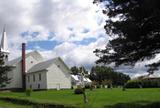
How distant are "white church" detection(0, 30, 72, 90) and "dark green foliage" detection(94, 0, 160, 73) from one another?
65.7 meters

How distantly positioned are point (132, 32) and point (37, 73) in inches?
2897

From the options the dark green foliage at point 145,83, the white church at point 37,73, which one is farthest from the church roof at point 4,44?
the dark green foliage at point 145,83

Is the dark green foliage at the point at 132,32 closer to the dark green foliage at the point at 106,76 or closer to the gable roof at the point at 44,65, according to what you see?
the gable roof at the point at 44,65

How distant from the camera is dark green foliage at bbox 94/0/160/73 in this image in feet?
70.3

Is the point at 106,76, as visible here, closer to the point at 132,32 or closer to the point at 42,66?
the point at 42,66

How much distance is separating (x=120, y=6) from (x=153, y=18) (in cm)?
248

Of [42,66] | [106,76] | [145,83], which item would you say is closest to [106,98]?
[145,83]

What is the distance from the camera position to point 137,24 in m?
22.0

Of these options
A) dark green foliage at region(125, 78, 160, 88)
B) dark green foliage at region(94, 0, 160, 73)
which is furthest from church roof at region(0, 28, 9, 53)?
dark green foliage at region(94, 0, 160, 73)

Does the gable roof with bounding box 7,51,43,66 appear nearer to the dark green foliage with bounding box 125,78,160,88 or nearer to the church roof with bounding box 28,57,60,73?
the church roof with bounding box 28,57,60,73

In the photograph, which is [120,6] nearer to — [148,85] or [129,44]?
[129,44]

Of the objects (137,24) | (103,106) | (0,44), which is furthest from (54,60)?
(137,24)

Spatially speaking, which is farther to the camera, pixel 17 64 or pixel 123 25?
pixel 17 64

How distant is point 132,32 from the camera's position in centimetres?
2214
